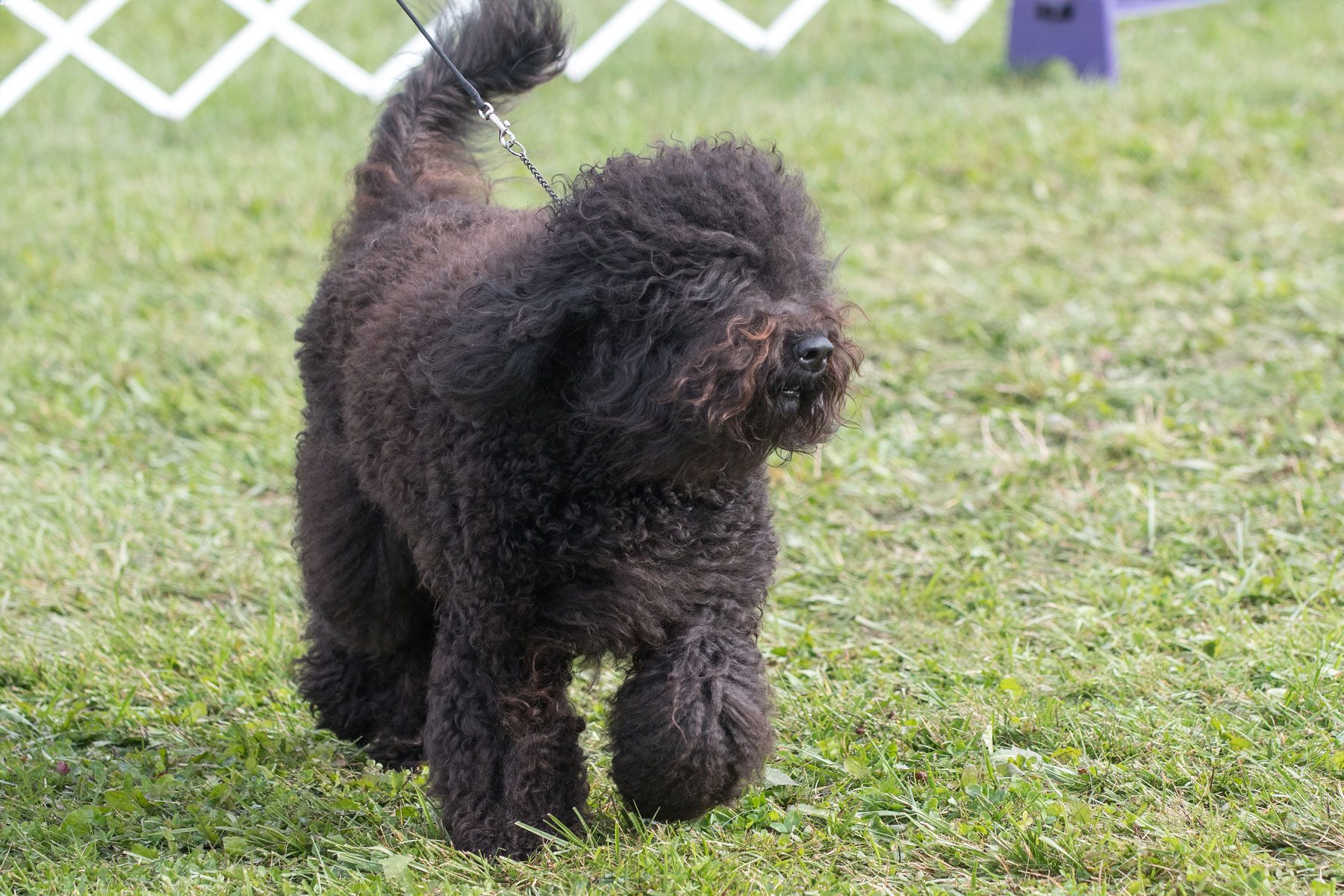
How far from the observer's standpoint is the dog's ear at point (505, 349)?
2984mm

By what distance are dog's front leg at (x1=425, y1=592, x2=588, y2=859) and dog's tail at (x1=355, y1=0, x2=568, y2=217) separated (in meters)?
1.48

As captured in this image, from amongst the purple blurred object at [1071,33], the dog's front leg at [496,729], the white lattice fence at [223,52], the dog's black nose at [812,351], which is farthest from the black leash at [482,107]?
the purple blurred object at [1071,33]

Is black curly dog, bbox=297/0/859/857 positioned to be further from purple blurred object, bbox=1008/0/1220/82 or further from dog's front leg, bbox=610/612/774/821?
purple blurred object, bbox=1008/0/1220/82

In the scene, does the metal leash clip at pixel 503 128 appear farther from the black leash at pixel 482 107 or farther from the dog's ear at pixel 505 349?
the dog's ear at pixel 505 349

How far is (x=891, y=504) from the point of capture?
5.29 metres

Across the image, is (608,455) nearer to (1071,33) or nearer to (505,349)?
(505,349)

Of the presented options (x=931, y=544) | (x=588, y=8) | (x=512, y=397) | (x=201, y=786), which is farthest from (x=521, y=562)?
(x=588, y=8)

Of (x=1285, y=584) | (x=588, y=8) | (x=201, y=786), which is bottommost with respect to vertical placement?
(x=201, y=786)

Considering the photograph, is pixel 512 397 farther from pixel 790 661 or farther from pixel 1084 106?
pixel 1084 106

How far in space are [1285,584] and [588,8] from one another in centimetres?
936

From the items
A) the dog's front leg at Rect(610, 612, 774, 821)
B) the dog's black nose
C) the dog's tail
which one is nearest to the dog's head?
the dog's black nose

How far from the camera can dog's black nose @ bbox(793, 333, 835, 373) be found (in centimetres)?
293

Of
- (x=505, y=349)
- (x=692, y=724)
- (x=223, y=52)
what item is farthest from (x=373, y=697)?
(x=223, y=52)

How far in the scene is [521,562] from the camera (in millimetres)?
3090
